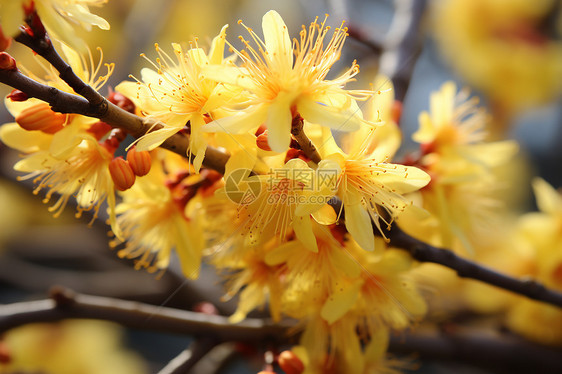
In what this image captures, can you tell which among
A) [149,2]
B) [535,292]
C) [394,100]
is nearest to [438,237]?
[535,292]

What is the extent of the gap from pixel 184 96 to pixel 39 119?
260 millimetres

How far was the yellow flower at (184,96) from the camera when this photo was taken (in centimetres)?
81

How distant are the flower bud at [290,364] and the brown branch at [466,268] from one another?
12.7 inches

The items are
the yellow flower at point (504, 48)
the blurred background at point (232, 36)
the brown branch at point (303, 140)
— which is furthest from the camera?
the yellow flower at point (504, 48)

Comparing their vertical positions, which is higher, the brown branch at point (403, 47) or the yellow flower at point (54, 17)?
the brown branch at point (403, 47)

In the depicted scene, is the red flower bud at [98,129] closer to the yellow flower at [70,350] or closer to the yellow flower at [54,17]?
the yellow flower at [54,17]

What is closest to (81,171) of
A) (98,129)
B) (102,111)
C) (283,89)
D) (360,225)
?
(98,129)

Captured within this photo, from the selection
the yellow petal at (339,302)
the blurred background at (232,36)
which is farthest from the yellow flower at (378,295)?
the blurred background at (232,36)

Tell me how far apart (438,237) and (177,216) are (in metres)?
0.62

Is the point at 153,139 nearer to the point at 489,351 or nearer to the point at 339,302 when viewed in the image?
the point at 339,302

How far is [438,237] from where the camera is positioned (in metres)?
1.17

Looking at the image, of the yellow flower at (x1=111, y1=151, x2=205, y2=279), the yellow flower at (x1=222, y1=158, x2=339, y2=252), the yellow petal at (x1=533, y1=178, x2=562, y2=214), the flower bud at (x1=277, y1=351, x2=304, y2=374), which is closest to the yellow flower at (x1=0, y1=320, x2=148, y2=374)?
the yellow flower at (x1=111, y1=151, x2=205, y2=279)

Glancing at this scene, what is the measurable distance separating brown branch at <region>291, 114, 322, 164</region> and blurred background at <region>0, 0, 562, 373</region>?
99 cm

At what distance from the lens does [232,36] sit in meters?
1.86
